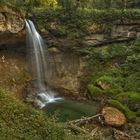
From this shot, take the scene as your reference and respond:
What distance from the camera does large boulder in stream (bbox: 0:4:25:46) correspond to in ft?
71.5

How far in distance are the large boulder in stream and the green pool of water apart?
4.73 metres

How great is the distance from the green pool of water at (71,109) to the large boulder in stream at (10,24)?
4730 mm

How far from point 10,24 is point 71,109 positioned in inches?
240

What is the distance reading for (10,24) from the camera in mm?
22141

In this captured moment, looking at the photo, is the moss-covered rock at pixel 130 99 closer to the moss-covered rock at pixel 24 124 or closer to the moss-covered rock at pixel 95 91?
the moss-covered rock at pixel 95 91

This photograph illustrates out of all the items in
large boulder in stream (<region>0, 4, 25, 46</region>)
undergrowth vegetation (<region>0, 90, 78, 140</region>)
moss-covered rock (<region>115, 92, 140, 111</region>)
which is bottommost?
moss-covered rock (<region>115, 92, 140, 111</region>)

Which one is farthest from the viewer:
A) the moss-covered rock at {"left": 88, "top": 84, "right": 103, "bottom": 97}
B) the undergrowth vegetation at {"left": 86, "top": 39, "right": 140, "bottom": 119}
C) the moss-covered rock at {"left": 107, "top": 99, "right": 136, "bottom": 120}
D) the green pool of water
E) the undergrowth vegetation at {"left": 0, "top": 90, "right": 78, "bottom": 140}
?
the moss-covered rock at {"left": 88, "top": 84, "right": 103, "bottom": 97}

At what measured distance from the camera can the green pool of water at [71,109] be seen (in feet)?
63.2

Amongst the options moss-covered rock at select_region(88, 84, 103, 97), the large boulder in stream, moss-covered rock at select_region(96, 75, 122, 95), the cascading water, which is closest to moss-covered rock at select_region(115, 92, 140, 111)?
moss-covered rock at select_region(96, 75, 122, 95)

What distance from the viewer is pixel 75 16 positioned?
85.2ft

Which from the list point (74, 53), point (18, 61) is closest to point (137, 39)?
point (74, 53)

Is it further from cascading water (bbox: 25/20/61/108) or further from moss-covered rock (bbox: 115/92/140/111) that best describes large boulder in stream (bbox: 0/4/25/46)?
moss-covered rock (bbox: 115/92/140/111)

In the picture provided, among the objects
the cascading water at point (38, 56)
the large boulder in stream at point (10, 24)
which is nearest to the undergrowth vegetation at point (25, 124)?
the large boulder in stream at point (10, 24)

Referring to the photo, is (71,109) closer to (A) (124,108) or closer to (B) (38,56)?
(A) (124,108)
